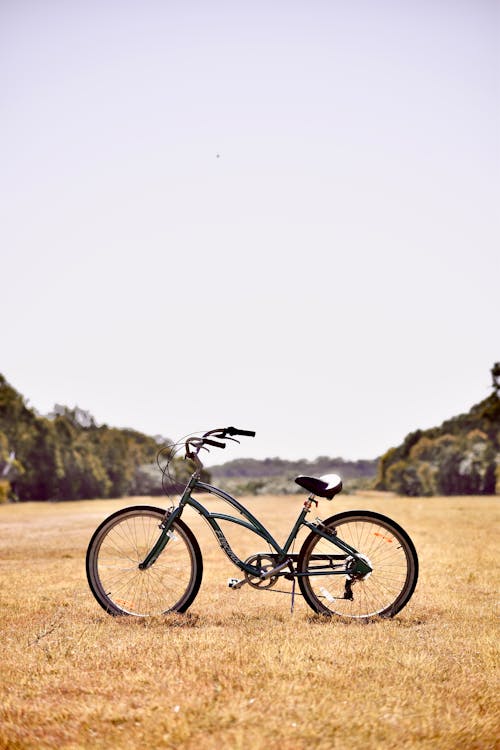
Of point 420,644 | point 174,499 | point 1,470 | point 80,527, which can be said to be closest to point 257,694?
point 420,644

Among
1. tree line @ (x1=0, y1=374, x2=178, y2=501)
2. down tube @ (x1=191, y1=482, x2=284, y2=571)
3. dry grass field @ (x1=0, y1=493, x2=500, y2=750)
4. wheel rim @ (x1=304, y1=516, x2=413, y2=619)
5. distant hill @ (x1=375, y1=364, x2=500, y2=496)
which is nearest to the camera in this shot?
dry grass field @ (x1=0, y1=493, x2=500, y2=750)

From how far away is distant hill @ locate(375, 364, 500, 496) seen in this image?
44.4 metres

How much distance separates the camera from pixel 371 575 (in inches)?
287

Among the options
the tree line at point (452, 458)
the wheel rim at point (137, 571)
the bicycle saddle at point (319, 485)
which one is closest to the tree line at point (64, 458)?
the tree line at point (452, 458)

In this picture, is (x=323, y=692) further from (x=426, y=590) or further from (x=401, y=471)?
(x=401, y=471)

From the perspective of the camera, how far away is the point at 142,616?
7.05 m

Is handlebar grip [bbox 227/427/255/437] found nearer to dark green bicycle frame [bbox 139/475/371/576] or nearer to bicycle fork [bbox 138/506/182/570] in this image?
dark green bicycle frame [bbox 139/475/371/576]

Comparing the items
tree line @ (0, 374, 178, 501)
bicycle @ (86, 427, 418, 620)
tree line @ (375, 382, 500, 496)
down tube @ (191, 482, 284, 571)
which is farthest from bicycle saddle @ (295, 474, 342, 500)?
tree line @ (375, 382, 500, 496)

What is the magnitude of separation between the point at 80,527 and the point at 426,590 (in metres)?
11.7

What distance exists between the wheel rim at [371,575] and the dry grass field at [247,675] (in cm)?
22

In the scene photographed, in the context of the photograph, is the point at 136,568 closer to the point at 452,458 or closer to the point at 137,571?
the point at 137,571

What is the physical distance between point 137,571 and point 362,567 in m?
2.11

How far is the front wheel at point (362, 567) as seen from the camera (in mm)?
7137

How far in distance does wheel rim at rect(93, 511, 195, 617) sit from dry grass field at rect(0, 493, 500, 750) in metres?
0.26
